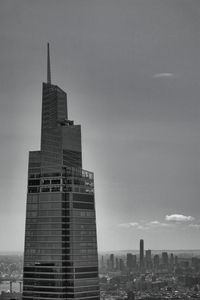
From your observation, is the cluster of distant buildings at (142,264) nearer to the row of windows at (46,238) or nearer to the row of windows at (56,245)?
the row of windows at (56,245)

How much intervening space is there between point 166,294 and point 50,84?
3401 cm

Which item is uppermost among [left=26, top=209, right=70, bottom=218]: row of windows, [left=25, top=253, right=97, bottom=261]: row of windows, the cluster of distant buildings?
[left=26, top=209, right=70, bottom=218]: row of windows

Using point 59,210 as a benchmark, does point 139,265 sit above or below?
below

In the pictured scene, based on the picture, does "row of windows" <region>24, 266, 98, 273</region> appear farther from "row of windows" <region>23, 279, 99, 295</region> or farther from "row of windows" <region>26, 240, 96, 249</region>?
"row of windows" <region>26, 240, 96, 249</region>

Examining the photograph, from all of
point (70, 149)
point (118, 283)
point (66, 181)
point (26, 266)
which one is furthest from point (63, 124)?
point (118, 283)

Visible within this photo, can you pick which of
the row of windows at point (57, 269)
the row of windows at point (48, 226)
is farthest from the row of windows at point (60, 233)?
the row of windows at point (57, 269)

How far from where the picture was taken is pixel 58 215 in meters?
21.1

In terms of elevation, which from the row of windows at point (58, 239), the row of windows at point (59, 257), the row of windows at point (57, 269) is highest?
the row of windows at point (58, 239)

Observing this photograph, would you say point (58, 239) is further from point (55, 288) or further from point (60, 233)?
point (55, 288)

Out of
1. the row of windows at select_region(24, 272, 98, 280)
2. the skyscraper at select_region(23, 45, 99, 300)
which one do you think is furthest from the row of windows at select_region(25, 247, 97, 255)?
the row of windows at select_region(24, 272, 98, 280)

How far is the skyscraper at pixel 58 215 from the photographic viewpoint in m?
20.8

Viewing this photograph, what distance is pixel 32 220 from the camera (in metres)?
21.8

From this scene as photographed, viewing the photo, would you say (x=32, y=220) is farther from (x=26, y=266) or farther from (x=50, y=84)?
(x=50, y=84)

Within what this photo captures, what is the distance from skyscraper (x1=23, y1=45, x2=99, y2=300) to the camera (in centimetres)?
2080
